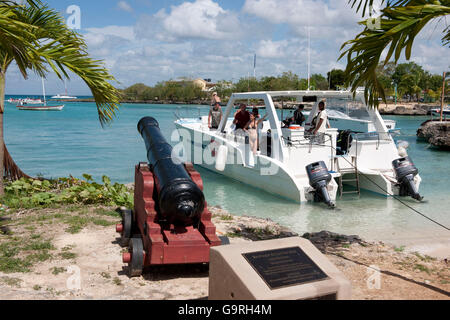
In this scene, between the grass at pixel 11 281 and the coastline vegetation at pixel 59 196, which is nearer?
the grass at pixel 11 281

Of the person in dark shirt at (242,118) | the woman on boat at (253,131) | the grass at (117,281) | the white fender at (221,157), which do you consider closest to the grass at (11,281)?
the grass at (117,281)

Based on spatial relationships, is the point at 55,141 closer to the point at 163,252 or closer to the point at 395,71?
the point at 163,252

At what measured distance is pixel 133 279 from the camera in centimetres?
454

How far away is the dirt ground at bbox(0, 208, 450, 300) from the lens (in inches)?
162

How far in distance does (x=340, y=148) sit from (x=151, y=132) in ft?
23.8

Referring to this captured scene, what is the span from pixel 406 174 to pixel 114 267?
25.9 ft

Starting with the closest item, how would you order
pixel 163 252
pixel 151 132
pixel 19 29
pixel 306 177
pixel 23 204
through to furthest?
pixel 163 252
pixel 19 29
pixel 151 132
pixel 23 204
pixel 306 177

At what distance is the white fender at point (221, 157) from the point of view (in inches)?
502

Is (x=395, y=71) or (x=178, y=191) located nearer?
(x=178, y=191)

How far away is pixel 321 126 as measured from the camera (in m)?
10.9

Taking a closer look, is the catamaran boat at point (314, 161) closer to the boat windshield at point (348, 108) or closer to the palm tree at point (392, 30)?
the boat windshield at point (348, 108)
